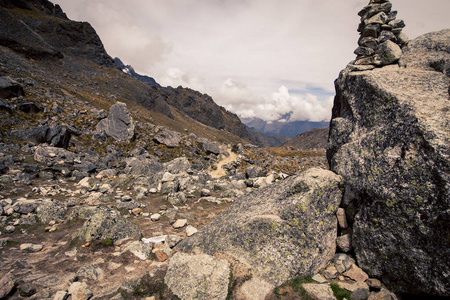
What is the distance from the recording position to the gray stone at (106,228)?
945 centimetres

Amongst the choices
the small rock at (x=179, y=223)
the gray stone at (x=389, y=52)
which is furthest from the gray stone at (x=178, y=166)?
the gray stone at (x=389, y=52)

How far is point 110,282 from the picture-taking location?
7062 mm

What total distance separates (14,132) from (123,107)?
15.9 m

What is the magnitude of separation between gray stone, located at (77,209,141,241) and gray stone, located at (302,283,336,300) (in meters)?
8.34

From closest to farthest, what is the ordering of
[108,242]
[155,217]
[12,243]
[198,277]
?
[198,277]
[12,243]
[108,242]
[155,217]

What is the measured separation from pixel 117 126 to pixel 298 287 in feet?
120

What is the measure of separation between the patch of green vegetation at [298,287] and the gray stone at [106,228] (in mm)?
7536

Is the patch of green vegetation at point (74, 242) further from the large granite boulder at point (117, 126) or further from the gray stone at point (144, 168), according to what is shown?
the large granite boulder at point (117, 126)

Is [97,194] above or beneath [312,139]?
beneath

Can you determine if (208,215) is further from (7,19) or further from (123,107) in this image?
(7,19)

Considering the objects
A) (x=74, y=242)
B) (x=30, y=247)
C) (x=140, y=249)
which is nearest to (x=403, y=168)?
(x=140, y=249)

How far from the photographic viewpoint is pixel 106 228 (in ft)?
31.9

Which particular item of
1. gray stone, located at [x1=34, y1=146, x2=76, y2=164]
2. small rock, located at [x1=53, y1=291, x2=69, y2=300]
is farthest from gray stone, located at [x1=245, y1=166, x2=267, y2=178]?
small rock, located at [x1=53, y1=291, x2=69, y2=300]

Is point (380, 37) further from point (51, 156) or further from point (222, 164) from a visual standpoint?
point (51, 156)
